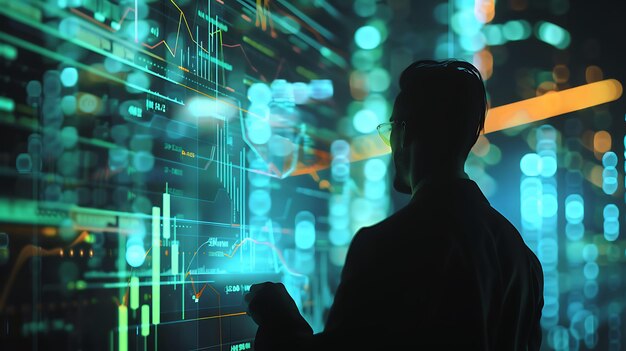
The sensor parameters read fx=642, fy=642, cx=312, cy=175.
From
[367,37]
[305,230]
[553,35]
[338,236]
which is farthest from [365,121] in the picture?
[553,35]

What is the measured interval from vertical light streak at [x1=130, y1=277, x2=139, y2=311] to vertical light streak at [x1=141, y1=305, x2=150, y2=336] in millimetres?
24

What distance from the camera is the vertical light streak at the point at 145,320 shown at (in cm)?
131

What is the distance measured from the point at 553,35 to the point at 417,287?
85.5 inches

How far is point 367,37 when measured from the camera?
251cm

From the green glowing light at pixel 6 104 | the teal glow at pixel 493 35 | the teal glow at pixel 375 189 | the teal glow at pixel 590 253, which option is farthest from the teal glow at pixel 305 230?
the teal glow at pixel 590 253

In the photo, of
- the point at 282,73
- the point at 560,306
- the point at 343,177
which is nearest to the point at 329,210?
the point at 343,177

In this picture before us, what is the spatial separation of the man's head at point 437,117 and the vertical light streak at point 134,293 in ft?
1.88

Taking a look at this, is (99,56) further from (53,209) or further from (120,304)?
(120,304)

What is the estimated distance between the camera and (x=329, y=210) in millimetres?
2168

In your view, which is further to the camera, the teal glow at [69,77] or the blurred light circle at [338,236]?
the blurred light circle at [338,236]

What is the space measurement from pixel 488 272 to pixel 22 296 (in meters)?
0.77

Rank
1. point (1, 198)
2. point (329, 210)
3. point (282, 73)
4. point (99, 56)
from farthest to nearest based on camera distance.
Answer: point (329, 210) → point (282, 73) → point (99, 56) → point (1, 198)

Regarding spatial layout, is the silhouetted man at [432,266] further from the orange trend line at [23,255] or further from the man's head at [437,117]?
the orange trend line at [23,255]

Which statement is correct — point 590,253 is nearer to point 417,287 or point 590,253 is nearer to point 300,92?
point 300,92
